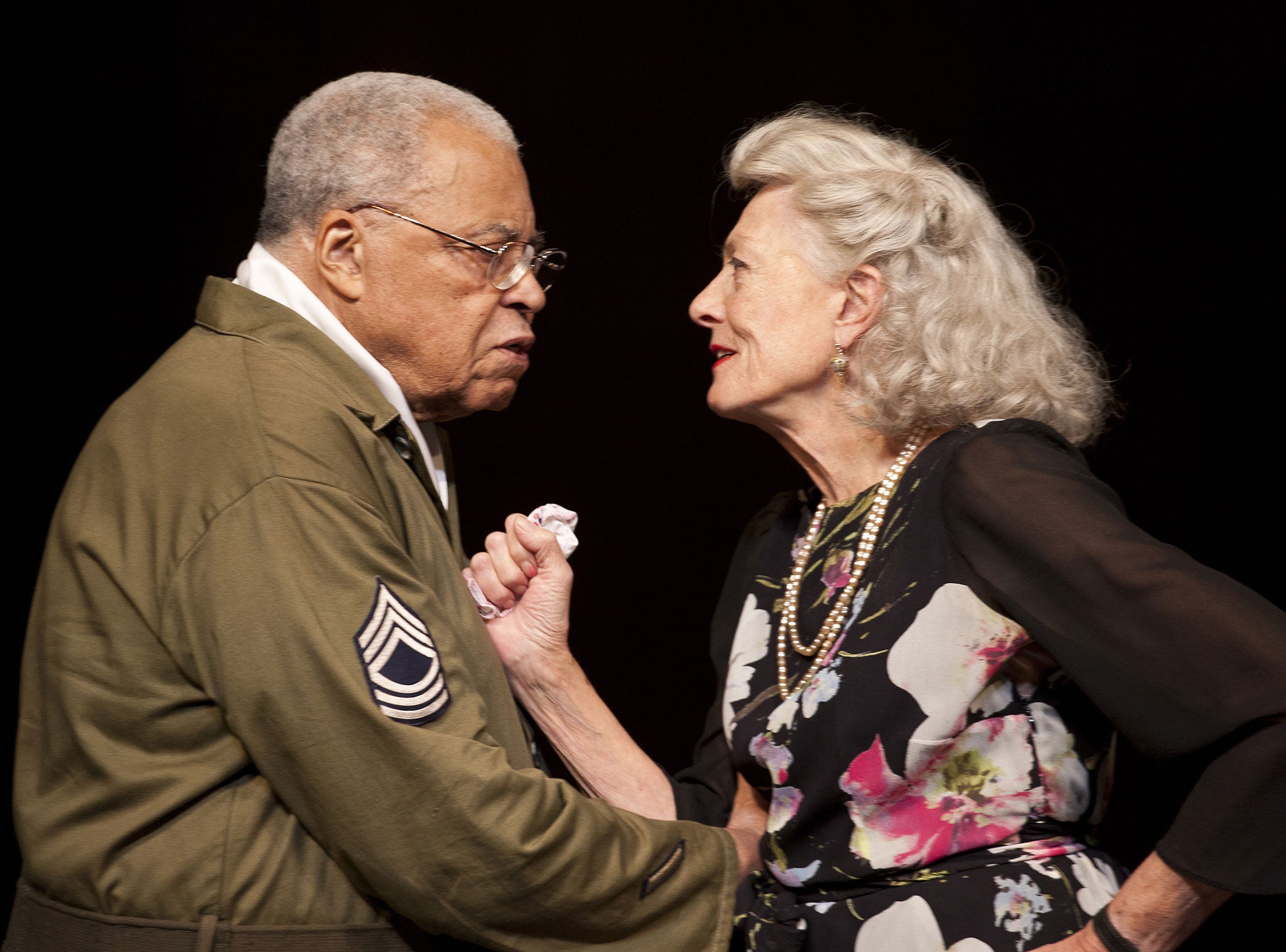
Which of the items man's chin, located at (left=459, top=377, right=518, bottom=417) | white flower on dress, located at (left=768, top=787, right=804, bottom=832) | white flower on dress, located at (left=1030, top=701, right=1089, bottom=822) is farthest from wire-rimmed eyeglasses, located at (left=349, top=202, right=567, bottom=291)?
white flower on dress, located at (left=1030, top=701, right=1089, bottom=822)

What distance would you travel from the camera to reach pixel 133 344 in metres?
2.63

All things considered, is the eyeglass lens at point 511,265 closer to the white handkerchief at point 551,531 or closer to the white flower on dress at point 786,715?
the white handkerchief at point 551,531

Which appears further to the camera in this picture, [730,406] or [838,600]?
[730,406]

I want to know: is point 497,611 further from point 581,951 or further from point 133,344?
point 133,344

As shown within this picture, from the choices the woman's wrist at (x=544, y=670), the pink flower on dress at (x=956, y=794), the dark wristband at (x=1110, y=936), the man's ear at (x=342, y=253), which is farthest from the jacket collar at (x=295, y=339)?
the dark wristband at (x=1110, y=936)

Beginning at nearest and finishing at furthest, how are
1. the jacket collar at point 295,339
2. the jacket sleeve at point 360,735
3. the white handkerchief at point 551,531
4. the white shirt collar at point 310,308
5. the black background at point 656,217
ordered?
the jacket sleeve at point 360,735 → the jacket collar at point 295,339 → the white shirt collar at point 310,308 → the white handkerchief at point 551,531 → the black background at point 656,217

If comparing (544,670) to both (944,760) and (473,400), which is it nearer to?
(473,400)

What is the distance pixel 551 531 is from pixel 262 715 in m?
0.64

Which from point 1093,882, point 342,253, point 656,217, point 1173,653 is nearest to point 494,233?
point 342,253

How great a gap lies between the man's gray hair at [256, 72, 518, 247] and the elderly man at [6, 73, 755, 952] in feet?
0.65

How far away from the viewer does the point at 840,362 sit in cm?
181

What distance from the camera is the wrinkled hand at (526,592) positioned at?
68.4 inches

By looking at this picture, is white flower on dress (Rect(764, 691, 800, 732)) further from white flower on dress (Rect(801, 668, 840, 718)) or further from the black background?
the black background

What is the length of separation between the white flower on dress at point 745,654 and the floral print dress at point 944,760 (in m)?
0.16
